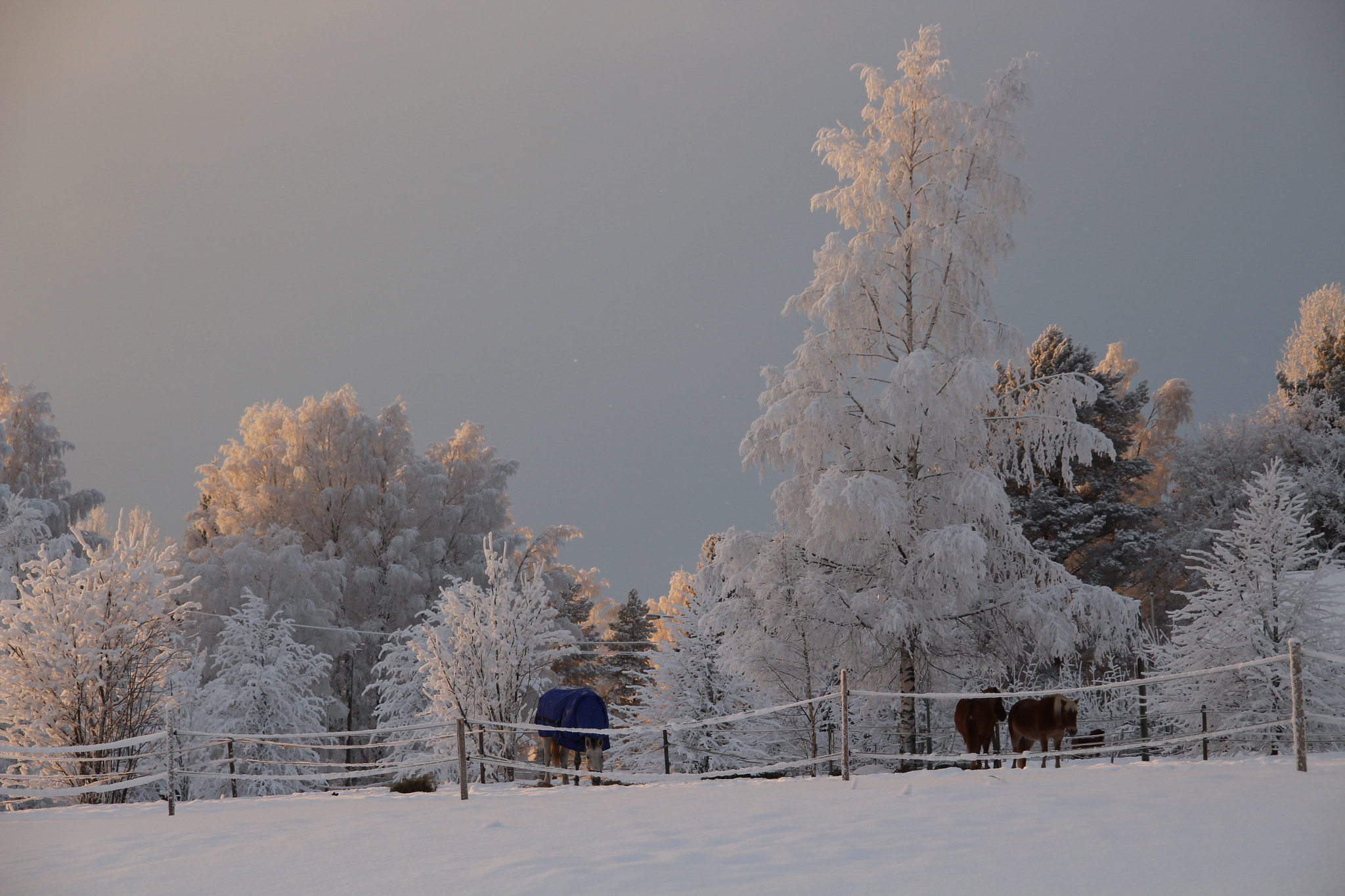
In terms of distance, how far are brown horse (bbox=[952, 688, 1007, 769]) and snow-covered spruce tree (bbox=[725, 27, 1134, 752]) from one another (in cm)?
144

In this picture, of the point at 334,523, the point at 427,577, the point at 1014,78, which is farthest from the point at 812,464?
the point at 334,523

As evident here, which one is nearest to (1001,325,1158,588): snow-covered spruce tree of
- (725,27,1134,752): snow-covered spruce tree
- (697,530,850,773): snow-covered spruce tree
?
(725,27,1134,752): snow-covered spruce tree

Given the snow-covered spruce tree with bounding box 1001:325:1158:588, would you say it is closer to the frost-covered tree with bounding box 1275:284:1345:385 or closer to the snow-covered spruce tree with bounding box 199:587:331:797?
the frost-covered tree with bounding box 1275:284:1345:385

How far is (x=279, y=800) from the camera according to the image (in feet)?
42.4

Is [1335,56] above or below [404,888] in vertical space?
above

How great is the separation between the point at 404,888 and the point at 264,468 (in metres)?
33.5

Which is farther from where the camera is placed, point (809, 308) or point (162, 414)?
point (162, 414)

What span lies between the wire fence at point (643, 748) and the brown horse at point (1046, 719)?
10.4 inches

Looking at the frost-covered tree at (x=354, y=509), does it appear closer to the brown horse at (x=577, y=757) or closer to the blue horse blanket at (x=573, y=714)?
the brown horse at (x=577, y=757)

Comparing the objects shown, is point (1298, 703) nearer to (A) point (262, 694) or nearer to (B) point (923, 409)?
(B) point (923, 409)

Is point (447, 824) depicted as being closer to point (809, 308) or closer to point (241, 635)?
point (809, 308)

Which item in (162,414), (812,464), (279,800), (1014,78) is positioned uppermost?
(162,414)

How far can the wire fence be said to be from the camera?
10.7 meters

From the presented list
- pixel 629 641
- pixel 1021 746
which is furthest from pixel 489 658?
pixel 629 641
